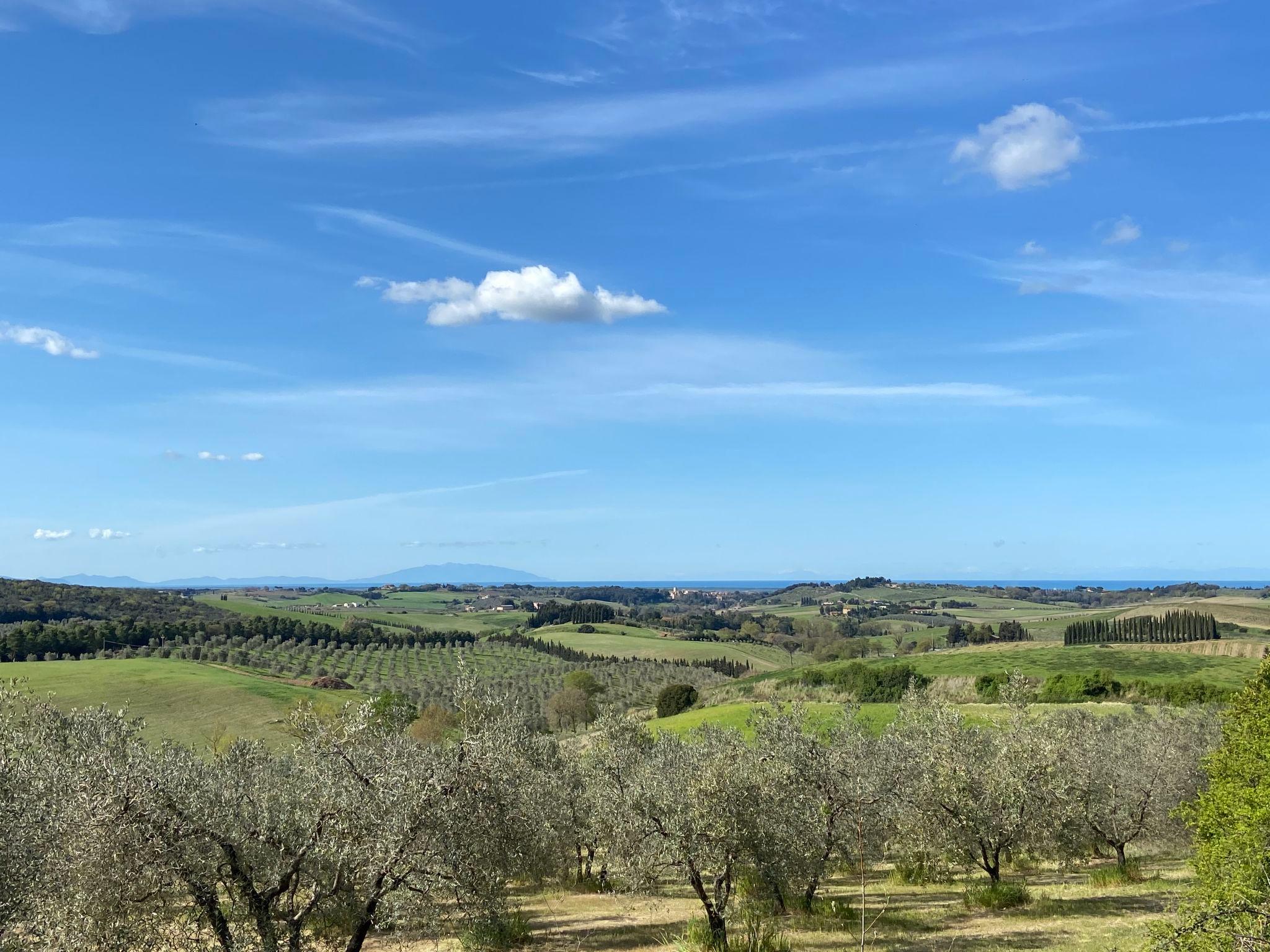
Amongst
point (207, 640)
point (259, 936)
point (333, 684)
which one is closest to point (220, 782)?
point (259, 936)

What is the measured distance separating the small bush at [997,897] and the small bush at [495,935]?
1892 centimetres

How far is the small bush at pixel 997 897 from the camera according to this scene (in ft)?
112

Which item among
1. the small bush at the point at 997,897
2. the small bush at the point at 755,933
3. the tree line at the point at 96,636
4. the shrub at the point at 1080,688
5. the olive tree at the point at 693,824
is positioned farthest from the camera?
the tree line at the point at 96,636

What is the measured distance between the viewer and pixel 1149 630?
18062 centimetres

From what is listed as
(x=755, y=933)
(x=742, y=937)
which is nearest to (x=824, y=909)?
(x=755, y=933)

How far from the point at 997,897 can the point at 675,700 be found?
107m

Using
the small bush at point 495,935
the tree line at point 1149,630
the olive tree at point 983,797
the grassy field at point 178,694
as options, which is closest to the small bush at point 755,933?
the small bush at point 495,935

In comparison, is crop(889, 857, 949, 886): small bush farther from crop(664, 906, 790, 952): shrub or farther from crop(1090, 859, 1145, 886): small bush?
crop(664, 906, 790, 952): shrub

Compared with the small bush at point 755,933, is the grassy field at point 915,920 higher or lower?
lower

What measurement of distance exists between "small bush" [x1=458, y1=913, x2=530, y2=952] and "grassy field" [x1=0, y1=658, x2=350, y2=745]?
257 ft

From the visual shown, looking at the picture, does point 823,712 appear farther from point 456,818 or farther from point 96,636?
point 96,636

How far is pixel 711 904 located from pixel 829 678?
132 metres

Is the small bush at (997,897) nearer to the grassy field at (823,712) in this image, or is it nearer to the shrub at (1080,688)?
the grassy field at (823,712)

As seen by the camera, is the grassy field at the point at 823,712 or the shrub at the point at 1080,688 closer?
the grassy field at the point at 823,712
